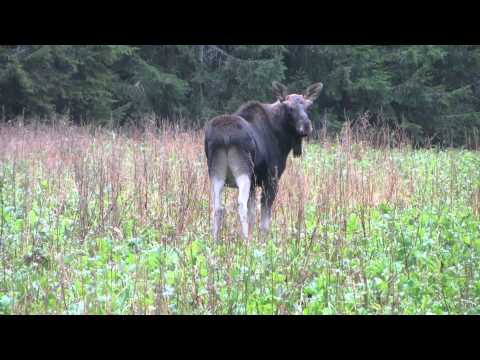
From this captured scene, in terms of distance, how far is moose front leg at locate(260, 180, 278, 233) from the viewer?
26.9ft

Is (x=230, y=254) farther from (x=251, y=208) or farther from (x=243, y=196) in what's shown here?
(x=251, y=208)

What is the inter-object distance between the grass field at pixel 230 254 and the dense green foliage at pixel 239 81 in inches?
515

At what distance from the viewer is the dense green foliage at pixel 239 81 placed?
23.2 metres

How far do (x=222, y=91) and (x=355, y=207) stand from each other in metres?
18.0

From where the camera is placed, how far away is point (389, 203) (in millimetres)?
9773

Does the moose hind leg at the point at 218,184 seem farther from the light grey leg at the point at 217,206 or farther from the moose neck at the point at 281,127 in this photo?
the moose neck at the point at 281,127

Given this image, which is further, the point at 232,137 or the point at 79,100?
the point at 79,100

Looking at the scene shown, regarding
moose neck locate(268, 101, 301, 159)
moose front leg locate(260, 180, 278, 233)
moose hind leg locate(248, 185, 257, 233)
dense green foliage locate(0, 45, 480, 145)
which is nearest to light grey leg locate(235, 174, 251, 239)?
moose front leg locate(260, 180, 278, 233)

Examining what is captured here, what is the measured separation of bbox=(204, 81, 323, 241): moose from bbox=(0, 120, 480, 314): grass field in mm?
318

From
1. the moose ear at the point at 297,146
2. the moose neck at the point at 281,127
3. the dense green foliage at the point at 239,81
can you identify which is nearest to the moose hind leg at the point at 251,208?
the moose neck at the point at 281,127

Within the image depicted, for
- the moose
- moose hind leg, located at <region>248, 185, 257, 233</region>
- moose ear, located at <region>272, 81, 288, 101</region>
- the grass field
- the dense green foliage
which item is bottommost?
the grass field

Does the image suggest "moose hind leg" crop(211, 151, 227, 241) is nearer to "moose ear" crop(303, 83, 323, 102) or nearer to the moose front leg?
the moose front leg
